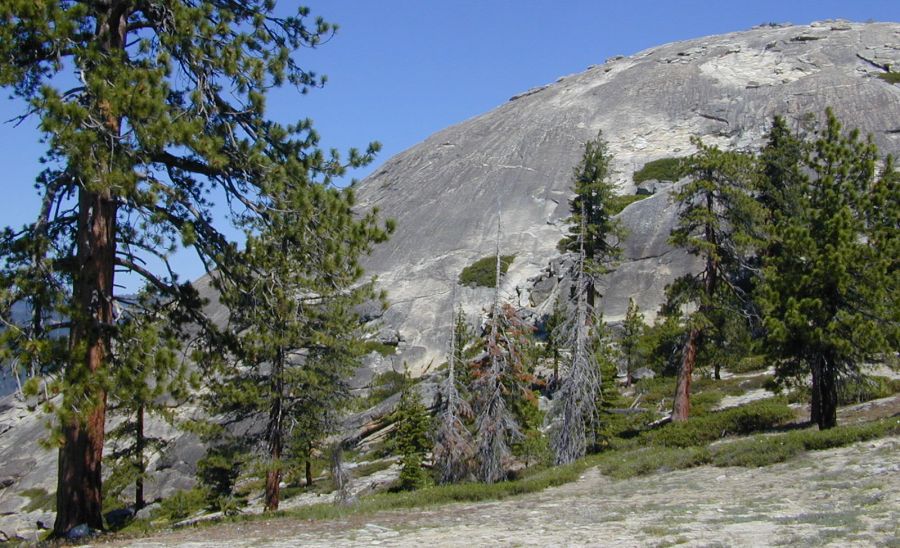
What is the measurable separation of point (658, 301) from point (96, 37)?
3987cm

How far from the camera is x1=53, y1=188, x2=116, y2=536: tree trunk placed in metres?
9.55

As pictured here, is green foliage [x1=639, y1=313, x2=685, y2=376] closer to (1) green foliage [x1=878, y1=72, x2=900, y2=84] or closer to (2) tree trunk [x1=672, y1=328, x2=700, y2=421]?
(2) tree trunk [x1=672, y1=328, x2=700, y2=421]

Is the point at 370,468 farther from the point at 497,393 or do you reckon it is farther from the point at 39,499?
the point at 39,499

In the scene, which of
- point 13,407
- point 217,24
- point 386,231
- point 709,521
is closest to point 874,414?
point 709,521

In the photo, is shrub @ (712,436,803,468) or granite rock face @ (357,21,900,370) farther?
granite rock face @ (357,21,900,370)

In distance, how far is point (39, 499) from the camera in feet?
135

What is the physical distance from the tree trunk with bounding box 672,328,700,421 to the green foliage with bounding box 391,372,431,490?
973 cm

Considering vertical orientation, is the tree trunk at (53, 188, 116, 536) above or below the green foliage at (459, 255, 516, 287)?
below

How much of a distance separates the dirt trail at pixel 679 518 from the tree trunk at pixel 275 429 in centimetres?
837

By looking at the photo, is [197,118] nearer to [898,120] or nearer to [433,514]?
[433,514]

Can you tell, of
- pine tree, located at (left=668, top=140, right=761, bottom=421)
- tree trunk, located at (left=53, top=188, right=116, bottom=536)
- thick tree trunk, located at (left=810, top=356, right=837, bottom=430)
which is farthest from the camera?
pine tree, located at (left=668, top=140, right=761, bottom=421)

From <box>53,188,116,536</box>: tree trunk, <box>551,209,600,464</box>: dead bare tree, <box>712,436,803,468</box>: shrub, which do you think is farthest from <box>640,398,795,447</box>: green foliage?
<box>53,188,116,536</box>: tree trunk

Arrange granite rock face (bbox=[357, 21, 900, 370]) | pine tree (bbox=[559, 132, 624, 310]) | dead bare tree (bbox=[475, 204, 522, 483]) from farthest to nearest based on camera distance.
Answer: granite rock face (bbox=[357, 21, 900, 370]) < pine tree (bbox=[559, 132, 624, 310]) < dead bare tree (bbox=[475, 204, 522, 483])

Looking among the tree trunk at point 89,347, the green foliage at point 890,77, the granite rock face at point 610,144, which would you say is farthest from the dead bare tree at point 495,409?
the green foliage at point 890,77
